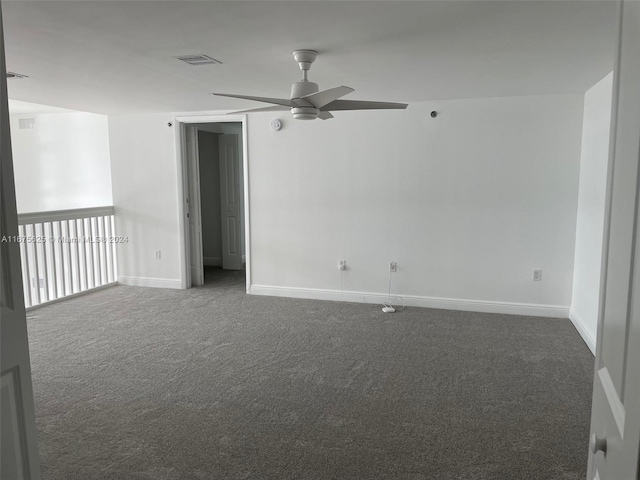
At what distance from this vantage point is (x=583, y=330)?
448 cm

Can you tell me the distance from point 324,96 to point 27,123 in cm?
638

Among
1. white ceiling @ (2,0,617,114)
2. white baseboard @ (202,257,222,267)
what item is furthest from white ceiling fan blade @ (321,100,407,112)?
white baseboard @ (202,257,222,267)

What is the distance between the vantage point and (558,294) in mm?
5164

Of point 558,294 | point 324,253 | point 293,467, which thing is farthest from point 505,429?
point 324,253

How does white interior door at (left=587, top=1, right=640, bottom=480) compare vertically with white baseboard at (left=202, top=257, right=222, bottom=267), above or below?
above

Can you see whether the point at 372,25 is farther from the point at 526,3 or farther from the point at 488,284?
the point at 488,284

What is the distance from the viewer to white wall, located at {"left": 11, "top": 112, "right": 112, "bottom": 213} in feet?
22.9

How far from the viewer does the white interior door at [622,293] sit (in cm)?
80

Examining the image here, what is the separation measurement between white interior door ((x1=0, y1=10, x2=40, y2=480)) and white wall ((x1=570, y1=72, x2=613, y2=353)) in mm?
4067

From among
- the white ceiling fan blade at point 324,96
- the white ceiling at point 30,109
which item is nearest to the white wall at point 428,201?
the white ceiling fan blade at point 324,96

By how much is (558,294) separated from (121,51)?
16.0ft

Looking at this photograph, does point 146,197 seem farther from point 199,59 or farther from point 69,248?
point 199,59

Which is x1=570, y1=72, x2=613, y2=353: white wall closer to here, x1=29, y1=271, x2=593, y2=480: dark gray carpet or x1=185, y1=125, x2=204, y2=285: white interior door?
x1=29, y1=271, x2=593, y2=480: dark gray carpet

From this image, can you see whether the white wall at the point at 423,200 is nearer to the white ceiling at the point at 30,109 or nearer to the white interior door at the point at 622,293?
the white ceiling at the point at 30,109
